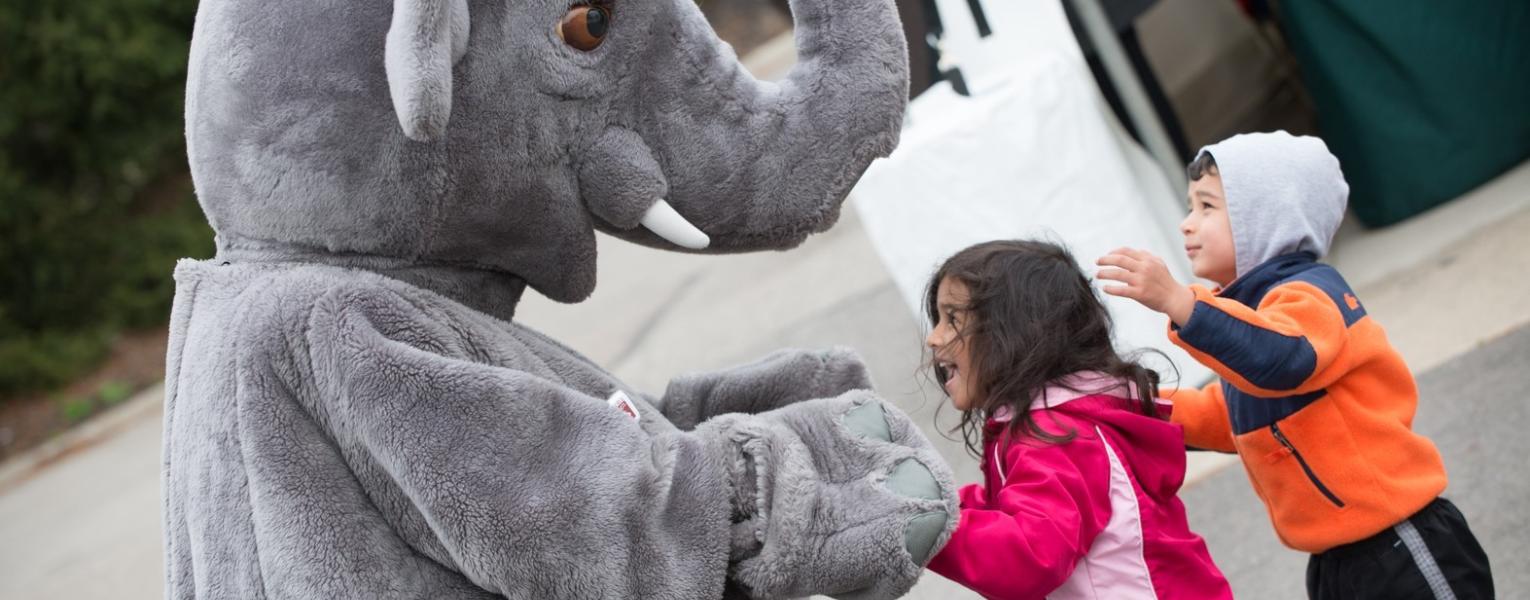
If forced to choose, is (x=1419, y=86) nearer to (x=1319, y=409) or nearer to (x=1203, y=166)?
(x=1203, y=166)

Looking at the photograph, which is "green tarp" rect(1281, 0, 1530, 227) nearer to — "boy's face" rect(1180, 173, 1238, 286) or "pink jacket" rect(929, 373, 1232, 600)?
"boy's face" rect(1180, 173, 1238, 286)

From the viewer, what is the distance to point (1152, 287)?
1.99 metres

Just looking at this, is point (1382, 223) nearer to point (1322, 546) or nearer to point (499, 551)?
point (1322, 546)

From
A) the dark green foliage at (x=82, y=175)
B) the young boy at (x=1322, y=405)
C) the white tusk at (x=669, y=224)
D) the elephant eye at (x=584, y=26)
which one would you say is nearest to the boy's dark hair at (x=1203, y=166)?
the young boy at (x=1322, y=405)

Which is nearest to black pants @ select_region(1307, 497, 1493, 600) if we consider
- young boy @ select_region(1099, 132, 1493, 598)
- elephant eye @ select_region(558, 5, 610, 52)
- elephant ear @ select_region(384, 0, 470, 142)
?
young boy @ select_region(1099, 132, 1493, 598)

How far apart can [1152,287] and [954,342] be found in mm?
295

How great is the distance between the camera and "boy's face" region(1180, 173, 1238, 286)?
228 centimetres

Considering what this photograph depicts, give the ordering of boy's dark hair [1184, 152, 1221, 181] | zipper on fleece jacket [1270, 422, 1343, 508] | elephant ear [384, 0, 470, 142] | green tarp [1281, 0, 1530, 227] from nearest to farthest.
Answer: elephant ear [384, 0, 470, 142] → zipper on fleece jacket [1270, 422, 1343, 508] → boy's dark hair [1184, 152, 1221, 181] → green tarp [1281, 0, 1530, 227]

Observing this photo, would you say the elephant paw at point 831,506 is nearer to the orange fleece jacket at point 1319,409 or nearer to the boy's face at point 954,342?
the boy's face at point 954,342

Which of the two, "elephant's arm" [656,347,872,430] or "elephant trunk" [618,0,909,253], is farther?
"elephant's arm" [656,347,872,430]

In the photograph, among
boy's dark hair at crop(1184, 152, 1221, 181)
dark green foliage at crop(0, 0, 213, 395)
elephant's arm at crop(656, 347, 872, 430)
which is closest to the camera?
elephant's arm at crop(656, 347, 872, 430)

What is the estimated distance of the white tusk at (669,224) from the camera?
5.77 feet

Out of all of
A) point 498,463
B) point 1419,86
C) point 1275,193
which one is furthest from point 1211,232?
point 1419,86

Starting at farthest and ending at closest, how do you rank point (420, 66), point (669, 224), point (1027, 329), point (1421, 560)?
point (1421, 560), point (1027, 329), point (669, 224), point (420, 66)
